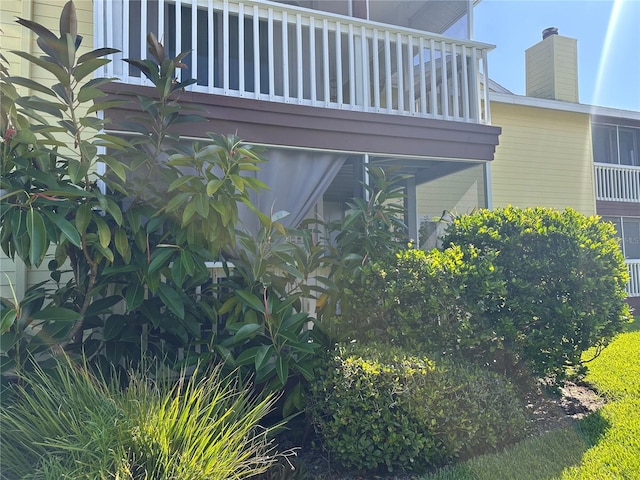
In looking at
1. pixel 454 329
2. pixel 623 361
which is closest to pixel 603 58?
pixel 623 361

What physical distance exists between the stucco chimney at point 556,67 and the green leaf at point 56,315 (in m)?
12.0

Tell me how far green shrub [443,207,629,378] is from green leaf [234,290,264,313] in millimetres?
1756

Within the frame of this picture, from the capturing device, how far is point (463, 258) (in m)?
4.21

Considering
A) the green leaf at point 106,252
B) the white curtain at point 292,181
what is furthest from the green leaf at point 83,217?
the white curtain at point 292,181

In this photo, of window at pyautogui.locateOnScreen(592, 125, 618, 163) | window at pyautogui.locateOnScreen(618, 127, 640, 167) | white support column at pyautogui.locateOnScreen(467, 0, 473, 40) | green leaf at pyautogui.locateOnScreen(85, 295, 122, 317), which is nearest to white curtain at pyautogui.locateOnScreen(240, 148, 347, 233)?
green leaf at pyautogui.locateOnScreen(85, 295, 122, 317)

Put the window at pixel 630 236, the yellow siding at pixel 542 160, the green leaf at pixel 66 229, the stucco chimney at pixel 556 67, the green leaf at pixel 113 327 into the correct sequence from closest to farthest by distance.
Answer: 1. the green leaf at pixel 66 229
2. the green leaf at pixel 113 327
3. the yellow siding at pixel 542 160
4. the stucco chimney at pixel 556 67
5. the window at pixel 630 236

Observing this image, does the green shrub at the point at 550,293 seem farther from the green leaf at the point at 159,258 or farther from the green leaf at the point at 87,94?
the green leaf at the point at 87,94

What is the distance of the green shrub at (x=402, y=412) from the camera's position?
10.1ft

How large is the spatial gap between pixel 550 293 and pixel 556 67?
9832mm

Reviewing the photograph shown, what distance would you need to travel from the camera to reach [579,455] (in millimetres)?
3254

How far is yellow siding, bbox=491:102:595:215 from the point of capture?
10.5 meters

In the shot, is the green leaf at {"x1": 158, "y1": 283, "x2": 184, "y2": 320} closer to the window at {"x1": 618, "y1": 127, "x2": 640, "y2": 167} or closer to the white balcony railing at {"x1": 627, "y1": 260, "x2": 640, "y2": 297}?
the white balcony railing at {"x1": 627, "y1": 260, "x2": 640, "y2": 297}

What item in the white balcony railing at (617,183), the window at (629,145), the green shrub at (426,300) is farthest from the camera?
the window at (629,145)

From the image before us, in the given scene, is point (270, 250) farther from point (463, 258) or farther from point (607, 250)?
point (607, 250)
